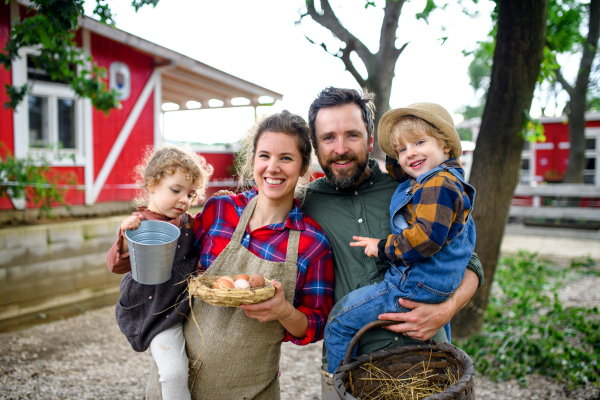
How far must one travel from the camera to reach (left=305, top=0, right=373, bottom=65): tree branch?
16.7 feet

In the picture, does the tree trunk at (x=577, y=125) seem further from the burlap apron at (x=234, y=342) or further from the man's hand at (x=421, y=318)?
the burlap apron at (x=234, y=342)

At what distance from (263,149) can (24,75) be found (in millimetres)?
6638

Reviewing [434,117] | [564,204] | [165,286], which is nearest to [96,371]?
[165,286]

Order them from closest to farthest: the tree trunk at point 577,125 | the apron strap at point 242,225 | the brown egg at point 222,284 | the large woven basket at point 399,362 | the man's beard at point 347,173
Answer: the brown egg at point 222,284 < the large woven basket at point 399,362 < the apron strap at point 242,225 < the man's beard at point 347,173 < the tree trunk at point 577,125

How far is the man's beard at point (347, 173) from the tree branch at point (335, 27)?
10.5ft

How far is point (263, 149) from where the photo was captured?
215cm

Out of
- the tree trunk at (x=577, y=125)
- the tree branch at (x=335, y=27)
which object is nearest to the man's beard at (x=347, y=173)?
the tree branch at (x=335, y=27)

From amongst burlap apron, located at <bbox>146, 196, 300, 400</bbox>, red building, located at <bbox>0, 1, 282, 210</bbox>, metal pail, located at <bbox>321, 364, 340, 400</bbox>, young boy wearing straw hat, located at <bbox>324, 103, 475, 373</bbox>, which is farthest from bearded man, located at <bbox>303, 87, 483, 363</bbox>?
red building, located at <bbox>0, 1, 282, 210</bbox>

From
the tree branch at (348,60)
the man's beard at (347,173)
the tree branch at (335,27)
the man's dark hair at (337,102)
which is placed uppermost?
the tree branch at (335,27)

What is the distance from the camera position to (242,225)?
84.4 inches

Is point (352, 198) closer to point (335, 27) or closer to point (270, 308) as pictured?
point (270, 308)

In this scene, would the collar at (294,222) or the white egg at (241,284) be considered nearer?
the white egg at (241,284)

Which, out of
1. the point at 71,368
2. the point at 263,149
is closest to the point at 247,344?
the point at 263,149

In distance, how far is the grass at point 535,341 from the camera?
3992 millimetres
